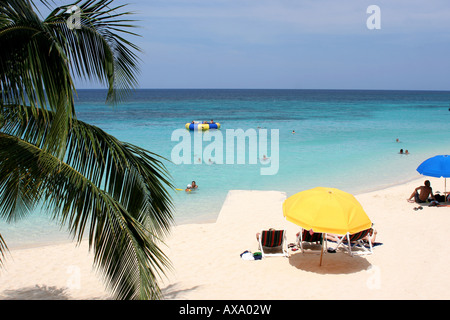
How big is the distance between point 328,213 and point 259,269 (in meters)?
1.65

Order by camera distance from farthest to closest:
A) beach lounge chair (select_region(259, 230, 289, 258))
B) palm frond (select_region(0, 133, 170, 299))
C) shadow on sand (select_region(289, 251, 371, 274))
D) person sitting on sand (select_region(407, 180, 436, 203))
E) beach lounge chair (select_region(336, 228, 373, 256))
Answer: person sitting on sand (select_region(407, 180, 436, 203)), beach lounge chair (select_region(259, 230, 289, 258)), beach lounge chair (select_region(336, 228, 373, 256)), shadow on sand (select_region(289, 251, 371, 274)), palm frond (select_region(0, 133, 170, 299))

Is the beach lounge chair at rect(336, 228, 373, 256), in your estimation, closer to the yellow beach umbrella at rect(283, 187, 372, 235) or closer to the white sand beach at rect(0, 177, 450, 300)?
the white sand beach at rect(0, 177, 450, 300)

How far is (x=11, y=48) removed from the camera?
115 inches

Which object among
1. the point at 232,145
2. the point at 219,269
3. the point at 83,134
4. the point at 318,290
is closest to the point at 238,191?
the point at 219,269

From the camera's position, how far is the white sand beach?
19.6 feet

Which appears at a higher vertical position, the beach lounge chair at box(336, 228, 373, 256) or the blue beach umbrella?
the blue beach umbrella

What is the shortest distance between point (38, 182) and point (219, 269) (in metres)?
4.42

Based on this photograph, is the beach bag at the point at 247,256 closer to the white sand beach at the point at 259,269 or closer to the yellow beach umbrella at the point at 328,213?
the white sand beach at the point at 259,269

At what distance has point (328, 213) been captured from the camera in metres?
6.17

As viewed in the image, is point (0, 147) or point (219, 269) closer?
point (0, 147)

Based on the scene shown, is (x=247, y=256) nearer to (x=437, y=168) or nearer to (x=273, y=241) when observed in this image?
(x=273, y=241)

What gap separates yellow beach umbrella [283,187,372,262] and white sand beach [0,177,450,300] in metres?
0.96

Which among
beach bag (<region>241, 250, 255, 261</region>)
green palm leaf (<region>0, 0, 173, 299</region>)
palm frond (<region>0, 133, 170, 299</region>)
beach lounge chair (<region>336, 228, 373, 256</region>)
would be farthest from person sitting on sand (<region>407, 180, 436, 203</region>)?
palm frond (<region>0, 133, 170, 299</region>)
